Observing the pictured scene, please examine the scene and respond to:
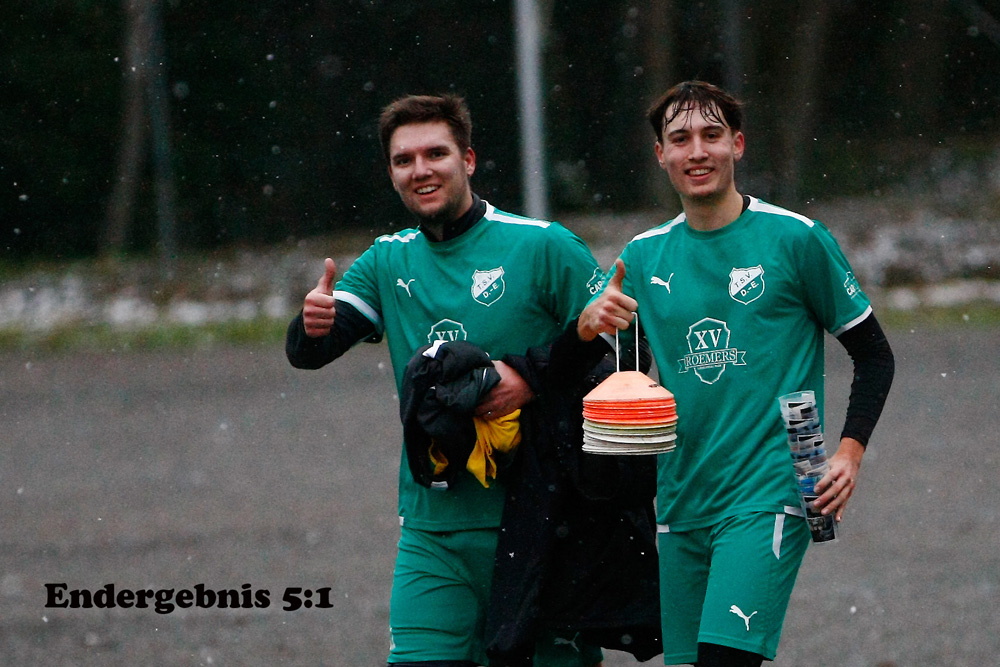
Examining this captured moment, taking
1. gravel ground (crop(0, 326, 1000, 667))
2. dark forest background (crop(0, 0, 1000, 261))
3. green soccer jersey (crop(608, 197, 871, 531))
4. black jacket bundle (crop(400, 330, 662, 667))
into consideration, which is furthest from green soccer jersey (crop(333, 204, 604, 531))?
dark forest background (crop(0, 0, 1000, 261))

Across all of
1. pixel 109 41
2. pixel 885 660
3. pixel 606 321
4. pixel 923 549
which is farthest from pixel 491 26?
pixel 606 321

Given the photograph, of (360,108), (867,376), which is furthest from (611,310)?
(360,108)

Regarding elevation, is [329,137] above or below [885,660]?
above

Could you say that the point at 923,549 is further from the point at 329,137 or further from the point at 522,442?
the point at 329,137

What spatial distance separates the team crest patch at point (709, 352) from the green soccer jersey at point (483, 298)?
41cm

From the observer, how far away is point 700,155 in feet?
14.1

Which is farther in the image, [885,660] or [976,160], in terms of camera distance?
[976,160]

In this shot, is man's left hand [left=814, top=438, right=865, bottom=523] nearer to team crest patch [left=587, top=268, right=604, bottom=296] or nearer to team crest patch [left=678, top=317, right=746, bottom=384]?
team crest patch [left=678, top=317, right=746, bottom=384]

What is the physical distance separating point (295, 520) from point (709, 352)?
555cm

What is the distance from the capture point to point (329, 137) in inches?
800

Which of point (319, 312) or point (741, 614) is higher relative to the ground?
point (319, 312)

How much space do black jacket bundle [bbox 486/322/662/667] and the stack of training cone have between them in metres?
0.44

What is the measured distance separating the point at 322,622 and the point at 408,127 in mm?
3191

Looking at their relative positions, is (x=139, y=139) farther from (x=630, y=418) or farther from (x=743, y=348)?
(x=630, y=418)
